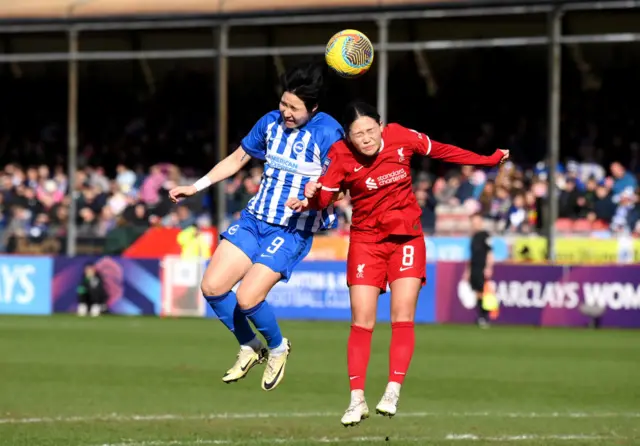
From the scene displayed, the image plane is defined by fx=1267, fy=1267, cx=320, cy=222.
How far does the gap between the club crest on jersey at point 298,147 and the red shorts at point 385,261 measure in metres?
0.88

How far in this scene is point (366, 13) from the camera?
28.0 m

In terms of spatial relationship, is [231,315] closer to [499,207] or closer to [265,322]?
[265,322]

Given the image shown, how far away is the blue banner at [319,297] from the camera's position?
79.8 ft

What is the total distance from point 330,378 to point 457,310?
8.45m

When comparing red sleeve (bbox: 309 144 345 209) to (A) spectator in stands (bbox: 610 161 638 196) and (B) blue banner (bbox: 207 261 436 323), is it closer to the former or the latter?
(B) blue banner (bbox: 207 261 436 323)

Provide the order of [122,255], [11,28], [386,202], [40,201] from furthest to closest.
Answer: [11,28] → [40,201] → [122,255] → [386,202]

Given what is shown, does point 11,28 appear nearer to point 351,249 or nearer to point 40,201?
point 40,201

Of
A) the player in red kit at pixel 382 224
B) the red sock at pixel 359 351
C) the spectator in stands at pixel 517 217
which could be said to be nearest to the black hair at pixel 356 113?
the player in red kit at pixel 382 224

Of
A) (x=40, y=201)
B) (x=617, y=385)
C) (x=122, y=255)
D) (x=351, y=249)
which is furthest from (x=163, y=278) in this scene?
(x=351, y=249)

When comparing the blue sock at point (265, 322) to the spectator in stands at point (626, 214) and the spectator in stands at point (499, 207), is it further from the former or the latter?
the spectator in stands at point (499, 207)

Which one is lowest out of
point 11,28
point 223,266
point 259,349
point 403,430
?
point 403,430

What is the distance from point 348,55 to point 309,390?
21.4ft

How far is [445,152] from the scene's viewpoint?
9.36 m

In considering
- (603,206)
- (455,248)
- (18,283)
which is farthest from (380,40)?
(18,283)
